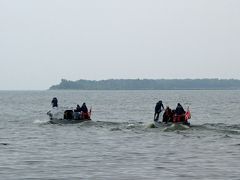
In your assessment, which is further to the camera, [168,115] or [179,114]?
[168,115]

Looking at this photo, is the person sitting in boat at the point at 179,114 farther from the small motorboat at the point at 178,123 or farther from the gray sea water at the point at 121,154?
the gray sea water at the point at 121,154

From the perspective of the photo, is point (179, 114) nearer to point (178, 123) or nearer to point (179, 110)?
point (179, 110)

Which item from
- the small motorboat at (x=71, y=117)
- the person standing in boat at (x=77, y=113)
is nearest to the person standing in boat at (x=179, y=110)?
the person standing in boat at (x=77, y=113)

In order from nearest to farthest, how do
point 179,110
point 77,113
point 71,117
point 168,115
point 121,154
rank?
point 121,154
point 179,110
point 168,115
point 77,113
point 71,117

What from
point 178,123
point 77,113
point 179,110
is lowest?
point 178,123

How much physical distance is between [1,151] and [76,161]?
16.1ft

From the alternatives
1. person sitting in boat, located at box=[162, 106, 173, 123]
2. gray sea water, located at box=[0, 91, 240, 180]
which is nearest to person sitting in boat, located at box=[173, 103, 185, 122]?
person sitting in boat, located at box=[162, 106, 173, 123]

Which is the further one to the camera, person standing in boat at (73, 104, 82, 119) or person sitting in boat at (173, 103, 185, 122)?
person standing in boat at (73, 104, 82, 119)

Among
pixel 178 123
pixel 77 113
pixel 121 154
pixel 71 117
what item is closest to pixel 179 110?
pixel 178 123

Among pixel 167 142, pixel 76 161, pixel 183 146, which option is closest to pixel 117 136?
pixel 167 142

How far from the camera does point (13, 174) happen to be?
20.4 m

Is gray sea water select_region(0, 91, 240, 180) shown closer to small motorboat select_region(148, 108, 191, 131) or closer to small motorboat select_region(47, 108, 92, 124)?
small motorboat select_region(148, 108, 191, 131)

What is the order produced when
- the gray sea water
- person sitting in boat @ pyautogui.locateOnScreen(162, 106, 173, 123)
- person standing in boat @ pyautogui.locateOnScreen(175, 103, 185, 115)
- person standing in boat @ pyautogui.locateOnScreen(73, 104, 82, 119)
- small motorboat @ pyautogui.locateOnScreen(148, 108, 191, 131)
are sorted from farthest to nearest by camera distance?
1. person standing in boat @ pyautogui.locateOnScreen(73, 104, 82, 119)
2. person sitting in boat @ pyautogui.locateOnScreen(162, 106, 173, 123)
3. person standing in boat @ pyautogui.locateOnScreen(175, 103, 185, 115)
4. small motorboat @ pyautogui.locateOnScreen(148, 108, 191, 131)
5. the gray sea water

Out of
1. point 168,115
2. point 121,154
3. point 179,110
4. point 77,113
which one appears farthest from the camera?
point 77,113
